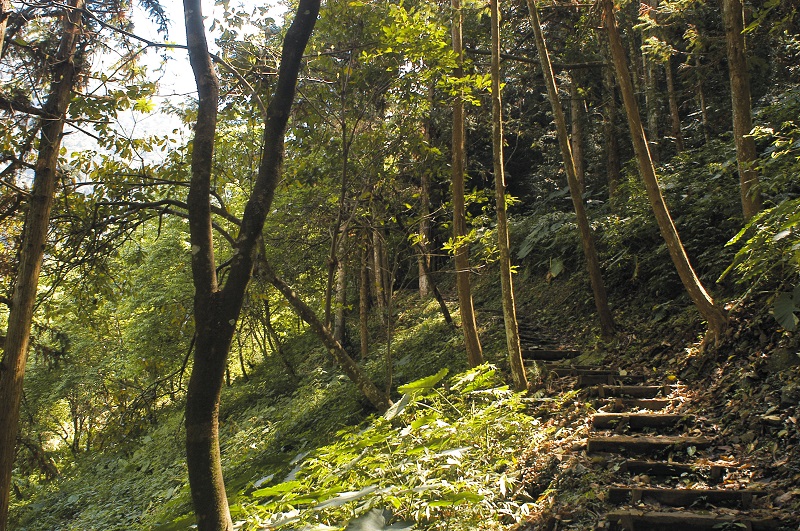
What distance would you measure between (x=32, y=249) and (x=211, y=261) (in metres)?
3.93

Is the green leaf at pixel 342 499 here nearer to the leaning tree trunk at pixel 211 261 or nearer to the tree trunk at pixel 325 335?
the leaning tree trunk at pixel 211 261

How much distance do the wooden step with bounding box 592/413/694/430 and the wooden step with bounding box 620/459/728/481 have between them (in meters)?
0.98

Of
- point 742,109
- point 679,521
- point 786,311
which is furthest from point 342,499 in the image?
point 742,109

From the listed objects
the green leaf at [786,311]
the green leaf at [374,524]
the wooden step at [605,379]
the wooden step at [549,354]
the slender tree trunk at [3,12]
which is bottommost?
the wooden step at [605,379]

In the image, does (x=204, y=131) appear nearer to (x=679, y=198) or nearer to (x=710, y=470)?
(x=710, y=470)

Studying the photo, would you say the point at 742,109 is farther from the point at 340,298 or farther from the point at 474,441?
the point at 340,298

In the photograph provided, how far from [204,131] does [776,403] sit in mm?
5436

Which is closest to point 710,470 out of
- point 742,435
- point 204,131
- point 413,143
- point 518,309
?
point 742,435

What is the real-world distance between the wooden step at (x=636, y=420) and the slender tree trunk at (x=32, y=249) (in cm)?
589

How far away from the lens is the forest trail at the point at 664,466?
394cm

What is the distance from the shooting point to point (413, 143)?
8.47m

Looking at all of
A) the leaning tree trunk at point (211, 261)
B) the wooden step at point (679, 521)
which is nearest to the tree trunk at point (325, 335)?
the leaning tree trunk at point (211, 261)

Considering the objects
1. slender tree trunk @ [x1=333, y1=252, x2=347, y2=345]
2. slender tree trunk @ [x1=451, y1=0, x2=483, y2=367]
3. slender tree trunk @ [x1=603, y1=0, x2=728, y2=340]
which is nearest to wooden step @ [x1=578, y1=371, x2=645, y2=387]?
slender tree trunk @ [x1=603, y1=0, x2=728, y2=340]

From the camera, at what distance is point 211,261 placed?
9.63 ft
